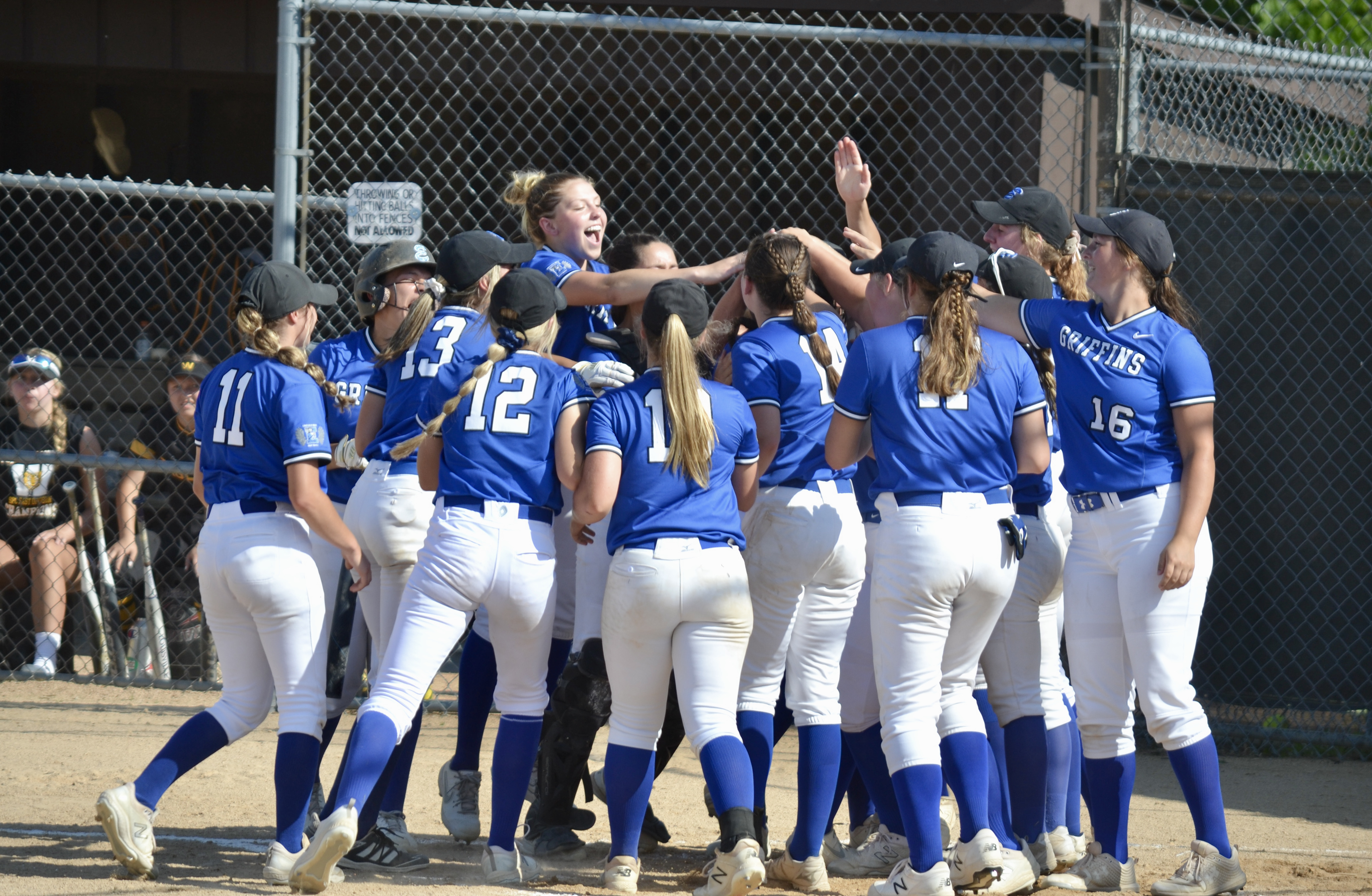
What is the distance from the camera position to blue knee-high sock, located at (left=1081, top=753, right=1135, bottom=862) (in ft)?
12.7

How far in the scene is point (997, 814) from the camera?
Result: 396cm

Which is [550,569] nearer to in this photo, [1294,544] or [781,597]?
[781,597]

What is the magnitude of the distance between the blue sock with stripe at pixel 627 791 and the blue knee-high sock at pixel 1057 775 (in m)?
1.27

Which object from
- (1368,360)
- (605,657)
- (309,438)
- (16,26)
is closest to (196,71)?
(16,26)

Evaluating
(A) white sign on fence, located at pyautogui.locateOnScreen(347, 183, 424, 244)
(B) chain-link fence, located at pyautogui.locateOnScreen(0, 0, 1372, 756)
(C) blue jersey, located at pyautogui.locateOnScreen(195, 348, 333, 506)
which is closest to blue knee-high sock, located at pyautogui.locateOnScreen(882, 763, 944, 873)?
(C) blue jersey, located at pyautogui.locateOnScreen(195, 348, 333, 506)

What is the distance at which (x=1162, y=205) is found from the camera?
615cm

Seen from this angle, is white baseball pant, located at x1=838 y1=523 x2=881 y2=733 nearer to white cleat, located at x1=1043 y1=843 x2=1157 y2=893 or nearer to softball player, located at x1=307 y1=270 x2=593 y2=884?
white cleat, located at x1=1043 y1=843 x2=1157 y2=893

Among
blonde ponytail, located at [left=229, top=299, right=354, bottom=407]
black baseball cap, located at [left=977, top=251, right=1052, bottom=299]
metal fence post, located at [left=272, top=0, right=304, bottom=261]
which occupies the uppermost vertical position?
metal fence post, located at [left=272, top=0, right=304, bottom=261]

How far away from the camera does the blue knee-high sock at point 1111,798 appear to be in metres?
3.86

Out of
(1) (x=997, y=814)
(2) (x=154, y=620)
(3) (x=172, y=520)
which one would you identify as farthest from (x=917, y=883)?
(3) (x=172, y=520)

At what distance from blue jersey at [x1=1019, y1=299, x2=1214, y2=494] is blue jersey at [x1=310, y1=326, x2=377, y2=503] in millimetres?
2252

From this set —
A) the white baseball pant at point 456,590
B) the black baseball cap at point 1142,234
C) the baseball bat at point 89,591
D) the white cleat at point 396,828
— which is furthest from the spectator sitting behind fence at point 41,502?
the black baseball cap at point 1142,234

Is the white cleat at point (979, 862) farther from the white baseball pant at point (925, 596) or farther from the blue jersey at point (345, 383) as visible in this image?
the blue jersey at point (345, 383)

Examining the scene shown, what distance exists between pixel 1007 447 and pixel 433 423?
62.8 inches
